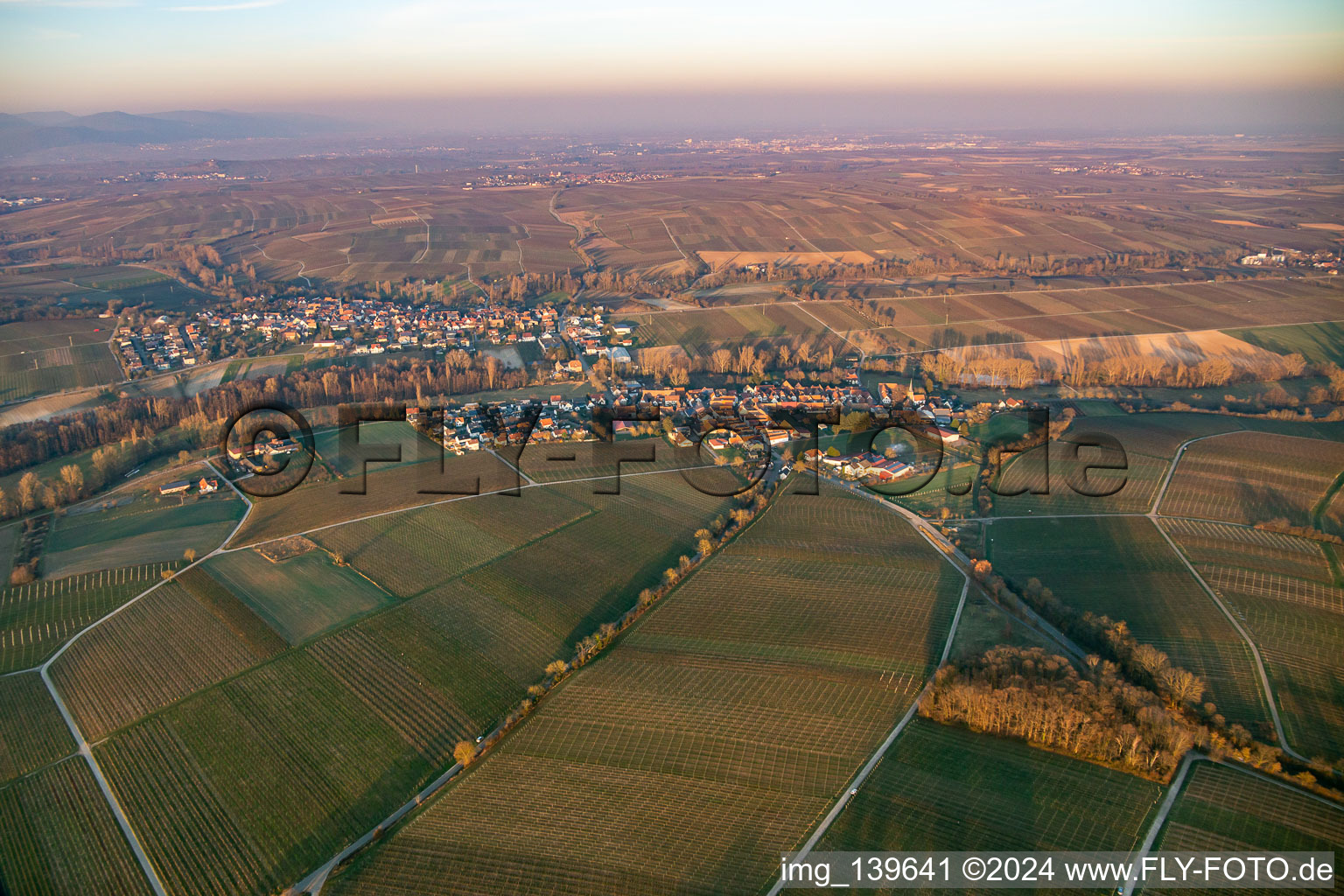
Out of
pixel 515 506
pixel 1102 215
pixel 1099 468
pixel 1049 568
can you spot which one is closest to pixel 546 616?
pixel 515 506

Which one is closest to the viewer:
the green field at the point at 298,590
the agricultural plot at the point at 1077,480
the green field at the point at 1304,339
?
the green field at the point at 298,590

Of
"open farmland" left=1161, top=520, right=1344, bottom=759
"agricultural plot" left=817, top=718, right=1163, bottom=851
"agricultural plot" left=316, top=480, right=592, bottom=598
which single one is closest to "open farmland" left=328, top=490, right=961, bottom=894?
"agricultural plot" left=817, top=718, right=1163, bottom=851

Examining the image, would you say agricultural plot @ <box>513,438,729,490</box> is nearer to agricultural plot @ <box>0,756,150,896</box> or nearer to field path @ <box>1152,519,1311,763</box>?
field path @ <box>1152,519,1311,763</box>

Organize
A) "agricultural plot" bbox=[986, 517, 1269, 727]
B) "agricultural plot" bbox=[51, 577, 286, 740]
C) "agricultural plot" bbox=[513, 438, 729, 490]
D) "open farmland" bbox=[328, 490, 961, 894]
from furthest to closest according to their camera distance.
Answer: "agricultural plot" bbox=[513, 438, 729, 490], "agricultural plot" bbox=[51, 577, 286, 740], "agricultural plot" bbox=[986, 517, 1269, 727], "open farmland" bbox=[328, 490, 961, 894]

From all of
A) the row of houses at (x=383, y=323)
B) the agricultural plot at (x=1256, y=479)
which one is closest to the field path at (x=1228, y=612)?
the agricultural plot at (x=1256, y=479)

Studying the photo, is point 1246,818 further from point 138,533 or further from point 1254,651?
point 138,533

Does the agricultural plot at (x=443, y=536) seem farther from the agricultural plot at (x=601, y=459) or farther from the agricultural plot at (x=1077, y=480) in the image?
the agricultural plot at (x=1077, y=480)

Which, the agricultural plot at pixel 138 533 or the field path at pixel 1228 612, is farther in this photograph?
the agricultural plot at pixel 138 533
